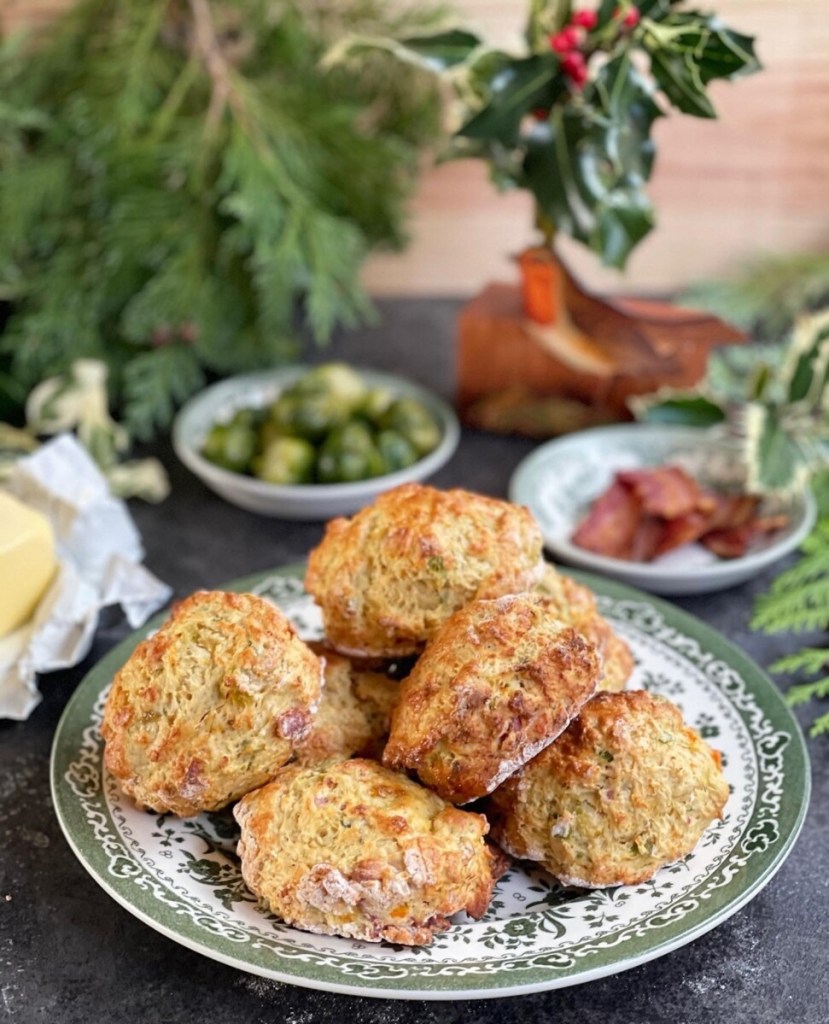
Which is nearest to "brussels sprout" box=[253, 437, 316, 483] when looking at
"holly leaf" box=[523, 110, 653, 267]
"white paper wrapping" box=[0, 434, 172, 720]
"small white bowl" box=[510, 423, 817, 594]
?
"white paper wrapping" box=[0, 434, 172, 720]

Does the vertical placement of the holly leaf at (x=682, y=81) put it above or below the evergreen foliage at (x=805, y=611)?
above

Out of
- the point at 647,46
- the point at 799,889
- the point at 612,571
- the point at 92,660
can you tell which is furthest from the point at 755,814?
the point at 647,46

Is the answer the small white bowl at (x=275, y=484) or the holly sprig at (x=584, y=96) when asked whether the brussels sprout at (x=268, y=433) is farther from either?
the holly sprig at (x=584, y=96)

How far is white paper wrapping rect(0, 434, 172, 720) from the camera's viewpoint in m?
1.57

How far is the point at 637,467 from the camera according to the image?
7.18 feet

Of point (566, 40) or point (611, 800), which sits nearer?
point (611, 800)

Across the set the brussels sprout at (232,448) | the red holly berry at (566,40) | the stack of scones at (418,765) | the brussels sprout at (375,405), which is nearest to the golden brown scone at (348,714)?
the stack of scones at (418,765)

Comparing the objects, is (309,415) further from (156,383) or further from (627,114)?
(627,114)

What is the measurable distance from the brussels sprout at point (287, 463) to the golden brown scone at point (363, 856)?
3.35 ft

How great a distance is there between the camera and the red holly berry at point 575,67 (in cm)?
197

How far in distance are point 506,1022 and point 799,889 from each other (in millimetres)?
370

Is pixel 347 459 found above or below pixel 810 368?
below

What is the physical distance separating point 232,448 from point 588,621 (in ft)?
3.28

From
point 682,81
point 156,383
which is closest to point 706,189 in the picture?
point 682,81
